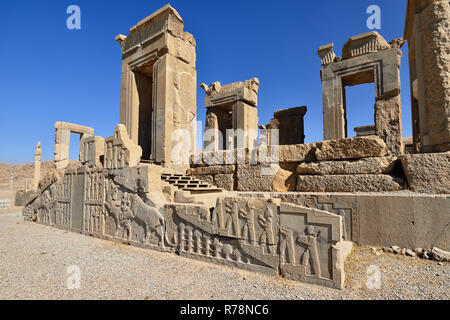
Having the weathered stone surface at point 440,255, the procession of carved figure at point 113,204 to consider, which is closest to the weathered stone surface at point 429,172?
the weathered stone surface at point 440,255

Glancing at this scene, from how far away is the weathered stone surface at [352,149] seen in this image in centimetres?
Answer: 409

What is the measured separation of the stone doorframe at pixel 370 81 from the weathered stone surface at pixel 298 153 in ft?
8.61

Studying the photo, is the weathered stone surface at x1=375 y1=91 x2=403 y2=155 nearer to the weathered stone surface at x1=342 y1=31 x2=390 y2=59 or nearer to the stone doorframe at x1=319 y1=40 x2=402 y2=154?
the stone doorframe at x1=319 y1=40 x2=402 y2=154

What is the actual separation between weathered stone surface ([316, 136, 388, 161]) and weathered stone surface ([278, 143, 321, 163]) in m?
0.19

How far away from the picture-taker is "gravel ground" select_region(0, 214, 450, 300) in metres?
2.49

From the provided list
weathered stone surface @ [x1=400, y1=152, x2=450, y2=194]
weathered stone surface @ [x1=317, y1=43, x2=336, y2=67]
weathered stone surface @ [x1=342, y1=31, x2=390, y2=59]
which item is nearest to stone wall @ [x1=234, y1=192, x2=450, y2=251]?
weathered stone surface @ [x1=400, y1=152, x2=450, y2=194]

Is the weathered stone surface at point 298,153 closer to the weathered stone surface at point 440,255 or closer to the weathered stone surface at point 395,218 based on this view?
the weathered stone surface at point 395,218

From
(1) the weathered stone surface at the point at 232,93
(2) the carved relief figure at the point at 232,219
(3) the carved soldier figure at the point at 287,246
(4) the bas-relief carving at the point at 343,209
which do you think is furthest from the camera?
(1) the weathered stone surface at the point at 232,93

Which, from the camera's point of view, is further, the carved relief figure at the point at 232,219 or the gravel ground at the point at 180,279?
the carved relief figure at the point at 232,219

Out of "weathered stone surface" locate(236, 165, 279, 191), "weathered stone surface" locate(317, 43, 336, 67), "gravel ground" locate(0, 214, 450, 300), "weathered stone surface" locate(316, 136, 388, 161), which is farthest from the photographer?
"weathered stone surface" locate(317, 43, 336, 67)

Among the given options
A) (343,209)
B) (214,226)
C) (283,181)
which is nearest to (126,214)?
(214,226)
